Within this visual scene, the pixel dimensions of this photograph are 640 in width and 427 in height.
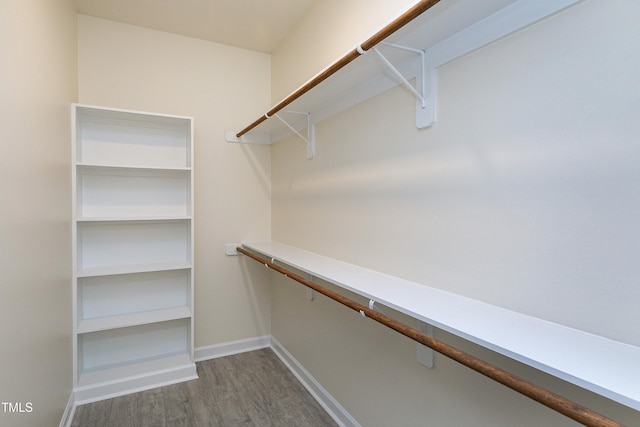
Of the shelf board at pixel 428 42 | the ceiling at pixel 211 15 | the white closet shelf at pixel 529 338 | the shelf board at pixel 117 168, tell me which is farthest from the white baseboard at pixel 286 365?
the ceiling at pixel 211 15

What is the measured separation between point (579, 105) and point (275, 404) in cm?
219

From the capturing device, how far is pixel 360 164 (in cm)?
170

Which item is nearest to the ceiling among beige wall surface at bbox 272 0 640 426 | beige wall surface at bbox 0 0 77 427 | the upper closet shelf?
beige wall surface at bbox 0 0 77 427

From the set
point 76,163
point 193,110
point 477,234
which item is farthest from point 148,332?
point 477,234

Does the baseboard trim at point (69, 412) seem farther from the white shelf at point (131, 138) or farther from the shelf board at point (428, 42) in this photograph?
the shelf board at point (428, 42)

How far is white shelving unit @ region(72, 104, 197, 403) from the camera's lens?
225cm

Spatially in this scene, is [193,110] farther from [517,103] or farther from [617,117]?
[617,117]

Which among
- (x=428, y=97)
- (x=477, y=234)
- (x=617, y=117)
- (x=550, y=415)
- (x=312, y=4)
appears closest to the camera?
(x=617, y=117)

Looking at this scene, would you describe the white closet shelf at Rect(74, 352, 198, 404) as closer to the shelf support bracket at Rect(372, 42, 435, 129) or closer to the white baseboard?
the white baseboard

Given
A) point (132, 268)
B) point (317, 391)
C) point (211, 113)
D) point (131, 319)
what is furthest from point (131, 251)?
point (317, 391)

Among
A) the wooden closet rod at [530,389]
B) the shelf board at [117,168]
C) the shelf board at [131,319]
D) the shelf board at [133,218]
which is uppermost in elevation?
the shelf board at [117,168]

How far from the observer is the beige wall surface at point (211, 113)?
237cm

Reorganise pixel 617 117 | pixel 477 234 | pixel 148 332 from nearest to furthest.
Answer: pixel 617 117 < pixel 477 234 < pixel 148 332

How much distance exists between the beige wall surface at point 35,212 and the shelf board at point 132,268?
0.19 meters
